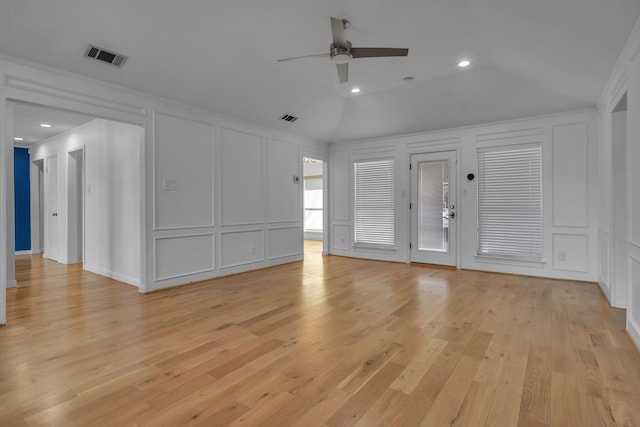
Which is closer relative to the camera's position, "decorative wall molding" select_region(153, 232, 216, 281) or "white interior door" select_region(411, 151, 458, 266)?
"decorative wall molding" select_region(153, 232, 216, 281)

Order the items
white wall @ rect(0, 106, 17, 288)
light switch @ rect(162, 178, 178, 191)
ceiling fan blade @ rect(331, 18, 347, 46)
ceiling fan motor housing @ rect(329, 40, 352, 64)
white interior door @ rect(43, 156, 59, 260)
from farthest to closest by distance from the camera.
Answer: white interior door @ rect(43, 156, 59, 260) → light switch @ rect(162, 178, 178, 191) → white wall @ rect(0, 106, 17, 288) → ceiling fan motor housing @ rect(329, 40, 352, 64) → ceiling fan blade @ rect(331, 18, 347, 46)

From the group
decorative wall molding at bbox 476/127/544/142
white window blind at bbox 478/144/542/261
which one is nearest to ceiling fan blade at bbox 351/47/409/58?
decorative wall molding at bbox 476/127/544/142

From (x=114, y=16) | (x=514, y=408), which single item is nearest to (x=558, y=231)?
(x=514, y=408)

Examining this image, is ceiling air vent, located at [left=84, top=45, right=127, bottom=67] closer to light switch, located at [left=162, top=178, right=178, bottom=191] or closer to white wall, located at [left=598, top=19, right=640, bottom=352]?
light switch, located at [left=162, top=178, right=178, bottom=191]

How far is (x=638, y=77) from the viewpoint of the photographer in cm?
270

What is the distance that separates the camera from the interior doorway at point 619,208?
3668 millimetres

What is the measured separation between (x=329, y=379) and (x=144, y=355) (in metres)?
1.47

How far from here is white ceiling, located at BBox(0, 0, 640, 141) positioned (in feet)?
9.78

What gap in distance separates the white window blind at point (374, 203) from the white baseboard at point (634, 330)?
13.4 feet

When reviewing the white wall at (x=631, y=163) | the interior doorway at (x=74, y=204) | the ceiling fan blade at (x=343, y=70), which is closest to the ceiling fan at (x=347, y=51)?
the ceiling fan blade at (x=343, y=70)

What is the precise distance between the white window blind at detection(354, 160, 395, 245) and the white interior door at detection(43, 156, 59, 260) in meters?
6.39

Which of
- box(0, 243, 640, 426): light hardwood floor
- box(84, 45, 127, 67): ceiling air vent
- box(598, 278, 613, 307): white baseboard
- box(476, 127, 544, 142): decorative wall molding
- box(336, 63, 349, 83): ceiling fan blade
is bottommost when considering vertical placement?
box(0, 243, 640, 426): light hardwood floor

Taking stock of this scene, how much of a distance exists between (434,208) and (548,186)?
182 cm

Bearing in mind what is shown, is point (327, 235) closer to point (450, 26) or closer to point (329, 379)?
point (450, 26)
